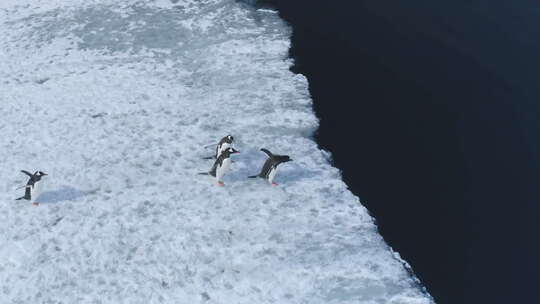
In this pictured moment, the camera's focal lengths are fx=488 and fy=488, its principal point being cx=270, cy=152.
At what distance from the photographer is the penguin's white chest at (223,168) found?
11.2 meters

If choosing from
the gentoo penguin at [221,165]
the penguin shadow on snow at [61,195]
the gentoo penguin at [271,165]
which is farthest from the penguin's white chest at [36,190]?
the gentoo penguin at [271,165]

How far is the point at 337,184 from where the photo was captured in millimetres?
11680

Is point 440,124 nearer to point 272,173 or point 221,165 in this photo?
point 272,173

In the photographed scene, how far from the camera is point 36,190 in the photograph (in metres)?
10.9

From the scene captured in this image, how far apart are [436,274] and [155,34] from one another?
40.8 ft

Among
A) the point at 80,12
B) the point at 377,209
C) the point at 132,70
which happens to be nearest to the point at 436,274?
the point at 377,209

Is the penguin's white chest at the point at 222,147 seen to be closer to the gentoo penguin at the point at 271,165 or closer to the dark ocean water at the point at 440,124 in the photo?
the gentoo penguin at the point at 271,165

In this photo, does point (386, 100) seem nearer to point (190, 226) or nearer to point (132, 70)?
point (190, 226)

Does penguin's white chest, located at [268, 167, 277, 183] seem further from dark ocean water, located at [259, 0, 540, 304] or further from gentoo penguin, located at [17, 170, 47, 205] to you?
gentoo penguin, located at [17, 170, 47, 205]

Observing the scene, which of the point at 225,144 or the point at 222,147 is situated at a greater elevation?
the point at 225,144

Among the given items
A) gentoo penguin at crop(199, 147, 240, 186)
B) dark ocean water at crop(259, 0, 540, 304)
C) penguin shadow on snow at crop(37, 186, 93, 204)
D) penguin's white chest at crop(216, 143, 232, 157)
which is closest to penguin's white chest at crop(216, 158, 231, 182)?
gentoo penguin at crop(199, 147, 240, 186)

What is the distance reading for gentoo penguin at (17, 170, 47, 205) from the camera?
1081 cm

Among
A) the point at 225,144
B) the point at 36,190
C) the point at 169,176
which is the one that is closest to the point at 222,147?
the point at 225,144

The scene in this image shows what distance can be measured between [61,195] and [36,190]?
66 cm
